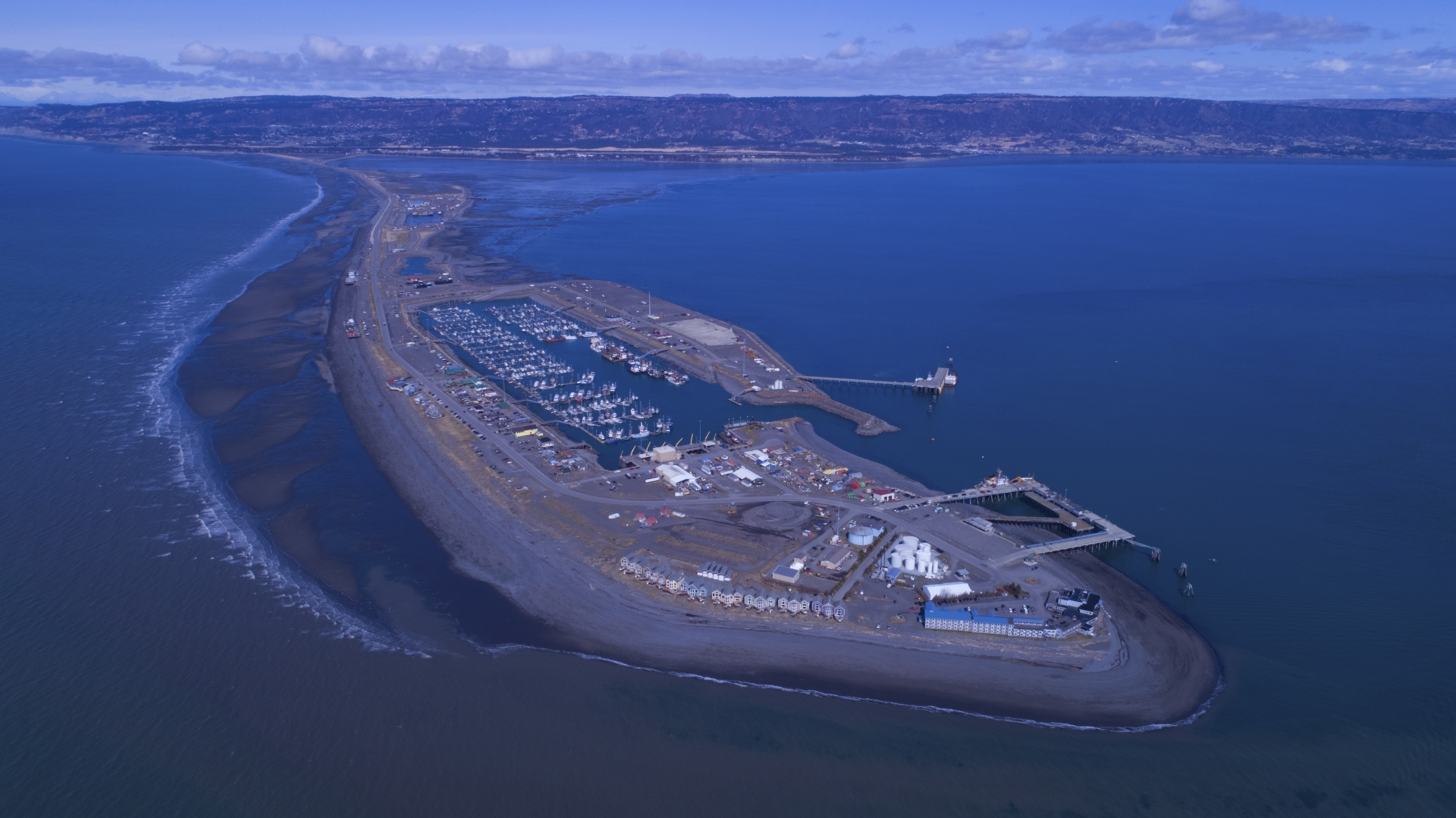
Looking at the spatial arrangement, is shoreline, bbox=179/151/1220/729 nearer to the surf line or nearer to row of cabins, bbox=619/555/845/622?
the surf line

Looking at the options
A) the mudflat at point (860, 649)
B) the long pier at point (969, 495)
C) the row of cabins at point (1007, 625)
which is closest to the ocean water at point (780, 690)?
the mudflat at point (860, 649)

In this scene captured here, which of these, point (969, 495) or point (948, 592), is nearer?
point (948, 592)

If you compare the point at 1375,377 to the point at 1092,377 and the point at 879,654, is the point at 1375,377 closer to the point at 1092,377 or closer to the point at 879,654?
the point at 1092,377

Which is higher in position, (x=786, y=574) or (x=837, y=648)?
(x=786, y=574)

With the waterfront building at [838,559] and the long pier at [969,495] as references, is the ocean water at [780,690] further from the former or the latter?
the waterfront building at [838,559]

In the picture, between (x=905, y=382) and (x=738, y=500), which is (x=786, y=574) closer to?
(x=738, y=500)

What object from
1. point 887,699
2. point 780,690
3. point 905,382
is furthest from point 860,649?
point 905,382

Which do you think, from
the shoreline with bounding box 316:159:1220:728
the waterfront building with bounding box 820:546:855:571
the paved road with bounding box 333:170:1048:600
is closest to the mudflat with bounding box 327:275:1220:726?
the shoreline with bounding box 316:159:1220:728
